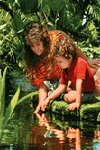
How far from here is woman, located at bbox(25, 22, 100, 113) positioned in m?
5.62

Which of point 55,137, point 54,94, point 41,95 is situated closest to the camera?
point 55,137

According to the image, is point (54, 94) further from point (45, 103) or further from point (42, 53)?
point (42, 53)

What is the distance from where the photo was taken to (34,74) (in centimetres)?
606

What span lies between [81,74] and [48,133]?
42.9 inches

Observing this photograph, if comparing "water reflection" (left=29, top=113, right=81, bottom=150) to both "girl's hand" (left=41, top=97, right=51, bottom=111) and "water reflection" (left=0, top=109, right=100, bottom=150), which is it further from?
"girl's hand" (left=41, top=97, right=51, bottom=111)

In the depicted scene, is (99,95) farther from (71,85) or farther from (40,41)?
(40,41)

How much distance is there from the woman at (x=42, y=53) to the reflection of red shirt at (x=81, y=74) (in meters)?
0.23

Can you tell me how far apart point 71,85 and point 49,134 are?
1780mm

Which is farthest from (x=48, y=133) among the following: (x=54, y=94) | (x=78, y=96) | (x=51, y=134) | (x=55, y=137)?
(x=54, y=94)

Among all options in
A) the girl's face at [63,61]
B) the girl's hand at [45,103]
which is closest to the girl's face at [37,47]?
the girl's face at [63,61]

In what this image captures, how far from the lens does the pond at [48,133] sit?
3707mm

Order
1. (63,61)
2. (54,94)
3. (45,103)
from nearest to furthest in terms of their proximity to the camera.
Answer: (63,61), (54,94), (45,103)

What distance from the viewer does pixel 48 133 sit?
4.34m

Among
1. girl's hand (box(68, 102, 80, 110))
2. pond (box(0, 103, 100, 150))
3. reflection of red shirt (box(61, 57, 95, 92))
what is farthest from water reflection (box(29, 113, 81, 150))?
reflection of red shirt (box(61, 57, 95, 92))
